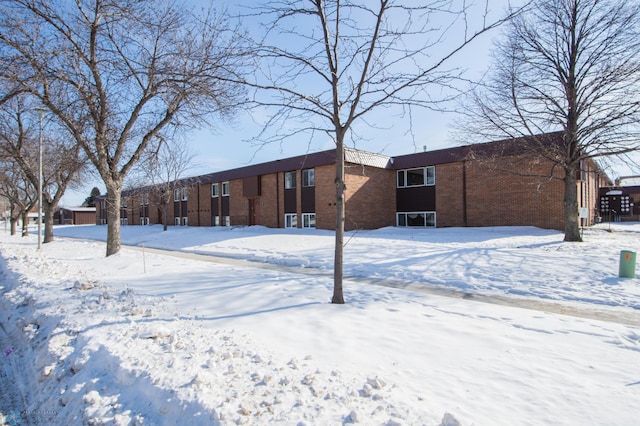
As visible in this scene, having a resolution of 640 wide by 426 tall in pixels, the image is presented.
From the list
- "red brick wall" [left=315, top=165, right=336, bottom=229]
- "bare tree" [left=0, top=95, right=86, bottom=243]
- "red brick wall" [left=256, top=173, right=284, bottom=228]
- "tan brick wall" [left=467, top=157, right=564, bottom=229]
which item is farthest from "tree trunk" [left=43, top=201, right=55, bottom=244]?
"tan brick wall" [left=467, top=157, right=564, bottom=229]

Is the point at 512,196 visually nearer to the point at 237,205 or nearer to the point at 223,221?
the point at 237,205

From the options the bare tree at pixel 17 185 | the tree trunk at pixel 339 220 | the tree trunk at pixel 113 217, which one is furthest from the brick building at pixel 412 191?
the bare tree at pixel 17 185

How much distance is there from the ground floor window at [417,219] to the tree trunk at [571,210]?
9341 millimetres

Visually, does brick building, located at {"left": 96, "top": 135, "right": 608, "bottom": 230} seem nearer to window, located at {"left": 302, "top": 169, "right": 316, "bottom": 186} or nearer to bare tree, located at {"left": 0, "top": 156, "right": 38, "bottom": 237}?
window, located at {"left": 302, "top": 169, "right": 316, "bottom": 186}

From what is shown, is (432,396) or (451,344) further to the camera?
(451,344)

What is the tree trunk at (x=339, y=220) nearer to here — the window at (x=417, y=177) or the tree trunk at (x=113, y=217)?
the tree trunk at (x=113, y=217)

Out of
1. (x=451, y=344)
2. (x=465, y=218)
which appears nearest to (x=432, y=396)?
(x=451, y=344)

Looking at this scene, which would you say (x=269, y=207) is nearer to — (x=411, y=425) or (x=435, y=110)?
(x=435, y=110)

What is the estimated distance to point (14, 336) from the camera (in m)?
5.43

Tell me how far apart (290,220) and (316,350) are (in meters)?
22.1

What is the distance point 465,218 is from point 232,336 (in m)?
20.2

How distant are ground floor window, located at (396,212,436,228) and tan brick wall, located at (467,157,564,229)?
2.54m

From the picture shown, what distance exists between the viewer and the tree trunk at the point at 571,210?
1380 centimetres

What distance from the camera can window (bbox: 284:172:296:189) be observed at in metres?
25.6
